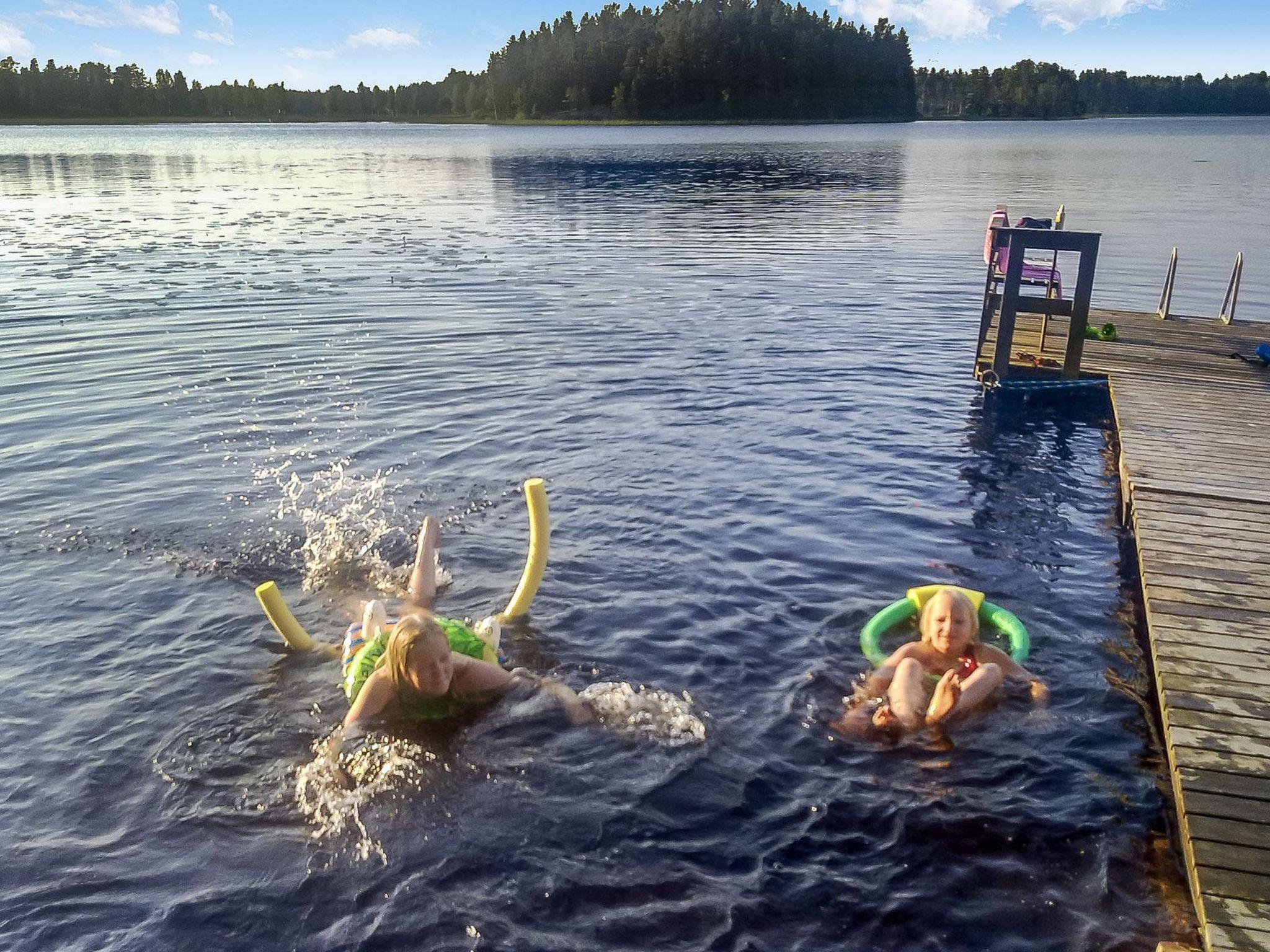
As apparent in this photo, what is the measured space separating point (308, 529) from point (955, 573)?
6243 millimetres

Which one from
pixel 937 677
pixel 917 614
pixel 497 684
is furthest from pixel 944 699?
pixel 497 684

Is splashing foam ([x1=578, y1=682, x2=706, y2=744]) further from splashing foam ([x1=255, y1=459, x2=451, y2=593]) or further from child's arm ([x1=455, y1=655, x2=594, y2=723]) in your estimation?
splashing foam ([x1=255, y1=459, x2=451, y2=593])

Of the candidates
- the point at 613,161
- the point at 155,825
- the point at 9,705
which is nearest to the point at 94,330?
the point at 9,705

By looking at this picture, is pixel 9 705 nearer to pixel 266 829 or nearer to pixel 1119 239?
pixel 266 829

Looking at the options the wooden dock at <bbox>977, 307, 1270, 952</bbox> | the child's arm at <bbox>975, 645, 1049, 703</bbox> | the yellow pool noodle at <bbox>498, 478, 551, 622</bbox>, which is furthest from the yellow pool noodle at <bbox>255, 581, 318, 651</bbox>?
the wooden dock at <bbox>977, 307, 1270, 952</bbox>

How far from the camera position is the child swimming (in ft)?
22.3

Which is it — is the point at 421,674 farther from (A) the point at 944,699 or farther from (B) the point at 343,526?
(B) the point at 343,526

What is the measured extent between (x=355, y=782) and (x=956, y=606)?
4.20 m

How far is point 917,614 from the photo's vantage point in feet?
26.3

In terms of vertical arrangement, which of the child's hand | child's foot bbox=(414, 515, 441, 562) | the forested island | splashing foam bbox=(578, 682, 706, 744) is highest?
the forested island

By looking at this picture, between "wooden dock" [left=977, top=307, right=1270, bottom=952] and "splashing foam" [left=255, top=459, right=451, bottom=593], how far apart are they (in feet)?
19.4

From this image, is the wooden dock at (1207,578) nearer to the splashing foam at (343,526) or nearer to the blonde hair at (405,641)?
the blonde hair at (405,641)

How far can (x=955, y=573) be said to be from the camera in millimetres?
9234

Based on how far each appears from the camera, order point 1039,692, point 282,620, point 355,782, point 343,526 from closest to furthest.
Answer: point 355,782 → point 1039,692 → point 282,620 → point 343,526
